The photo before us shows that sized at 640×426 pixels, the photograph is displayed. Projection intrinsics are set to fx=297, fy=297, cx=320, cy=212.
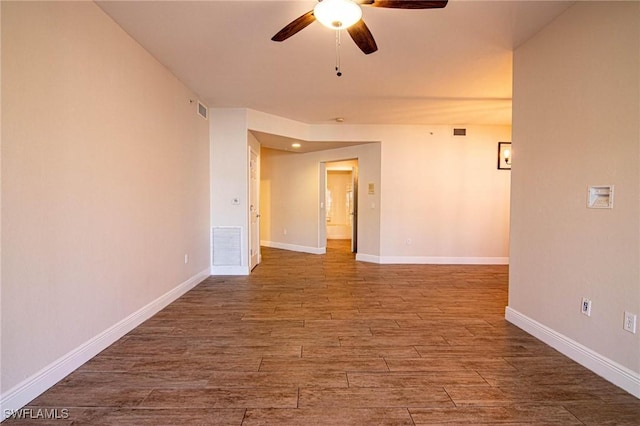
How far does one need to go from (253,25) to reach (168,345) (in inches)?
109

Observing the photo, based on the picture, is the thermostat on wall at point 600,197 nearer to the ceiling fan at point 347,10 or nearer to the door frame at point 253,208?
the ceiling fan at point 347,10

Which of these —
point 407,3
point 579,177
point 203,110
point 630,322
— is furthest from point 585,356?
point 203,110

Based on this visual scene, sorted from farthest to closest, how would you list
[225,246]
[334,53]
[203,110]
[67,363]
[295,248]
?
1. [295,248]
2. [225,246]
3. [203,110]
4. [334,53]
5. [67,363]

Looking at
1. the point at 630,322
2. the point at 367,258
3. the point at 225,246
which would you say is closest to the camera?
the point at 630,322

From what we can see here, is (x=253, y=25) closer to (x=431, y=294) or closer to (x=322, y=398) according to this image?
(x=322, y=398)

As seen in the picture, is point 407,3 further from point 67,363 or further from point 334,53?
point 67,363

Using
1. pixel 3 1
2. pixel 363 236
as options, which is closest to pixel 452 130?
pixel 363 236

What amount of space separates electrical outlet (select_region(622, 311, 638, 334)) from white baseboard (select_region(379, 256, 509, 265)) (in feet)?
13.0

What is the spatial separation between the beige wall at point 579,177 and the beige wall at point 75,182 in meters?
3.62

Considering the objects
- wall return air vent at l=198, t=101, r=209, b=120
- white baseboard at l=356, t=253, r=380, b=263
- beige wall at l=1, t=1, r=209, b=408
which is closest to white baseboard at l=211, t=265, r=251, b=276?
beige wall at l=1, t=1, r=209, b=408

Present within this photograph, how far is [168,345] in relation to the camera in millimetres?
2447

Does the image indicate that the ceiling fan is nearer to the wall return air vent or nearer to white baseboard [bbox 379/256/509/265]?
the wall return air vent

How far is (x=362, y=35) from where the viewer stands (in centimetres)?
217

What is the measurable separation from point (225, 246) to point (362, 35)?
373 centimetres
